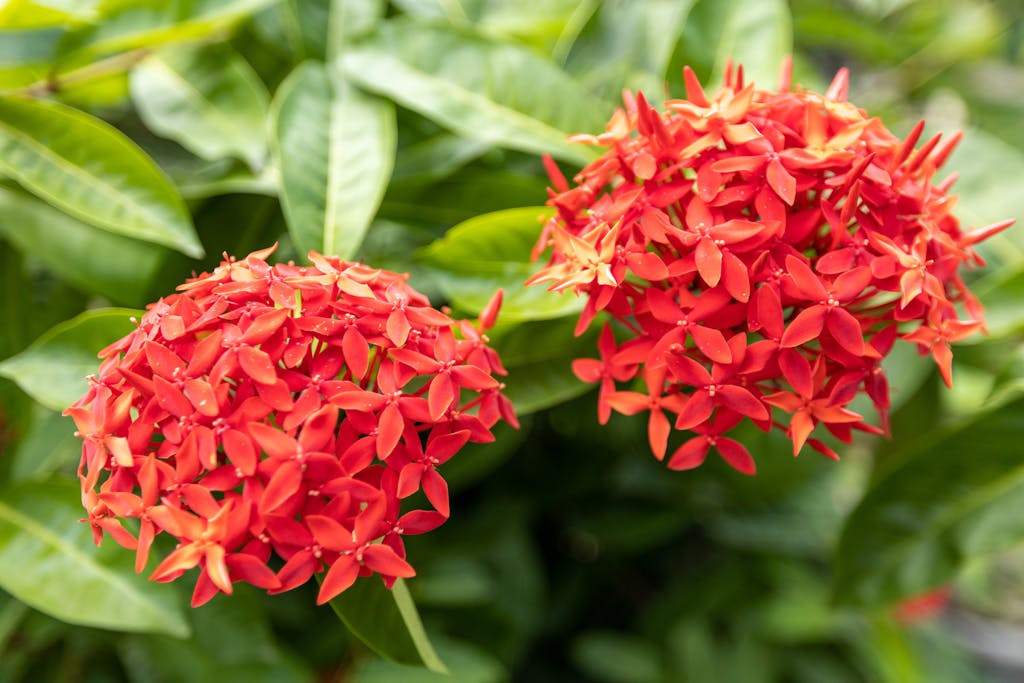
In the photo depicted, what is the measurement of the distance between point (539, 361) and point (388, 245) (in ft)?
1.23

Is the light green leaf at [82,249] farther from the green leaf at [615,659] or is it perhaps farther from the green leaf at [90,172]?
the green leaf at [615,659]

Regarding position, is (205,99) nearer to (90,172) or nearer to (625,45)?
(90,172)

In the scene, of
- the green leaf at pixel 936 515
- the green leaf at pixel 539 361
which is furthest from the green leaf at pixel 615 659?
the green leaf at pixel 539 361

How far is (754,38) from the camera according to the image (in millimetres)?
1025

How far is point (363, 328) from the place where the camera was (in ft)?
2.00

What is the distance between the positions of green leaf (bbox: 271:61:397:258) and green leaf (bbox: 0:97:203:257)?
111 mm

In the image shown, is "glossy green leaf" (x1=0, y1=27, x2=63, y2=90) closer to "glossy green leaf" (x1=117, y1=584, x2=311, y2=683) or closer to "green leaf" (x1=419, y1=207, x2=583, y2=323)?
"green leaf" (x1=419, y1=207, x2=583, y2=323)

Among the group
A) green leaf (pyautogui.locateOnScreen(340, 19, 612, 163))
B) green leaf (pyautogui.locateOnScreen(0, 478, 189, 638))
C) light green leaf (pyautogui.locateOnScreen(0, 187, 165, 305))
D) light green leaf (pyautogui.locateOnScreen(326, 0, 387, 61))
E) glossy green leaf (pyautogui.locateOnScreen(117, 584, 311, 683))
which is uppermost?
light green leaf (pyautogui.locateOnScreen(326, 0, 387, 61))

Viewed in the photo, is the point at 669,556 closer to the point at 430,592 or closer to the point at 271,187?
the point at 430,592

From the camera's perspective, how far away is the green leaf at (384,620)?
64 centimetres

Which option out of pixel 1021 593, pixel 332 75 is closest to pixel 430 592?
pixel 332 75

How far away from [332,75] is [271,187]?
16 centimetres

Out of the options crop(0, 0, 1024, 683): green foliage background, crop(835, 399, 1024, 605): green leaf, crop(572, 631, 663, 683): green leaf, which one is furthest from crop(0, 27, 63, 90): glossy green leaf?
crop(572, 631, 663, 683): green leaf

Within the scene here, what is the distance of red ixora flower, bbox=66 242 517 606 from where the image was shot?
1.80 feet
